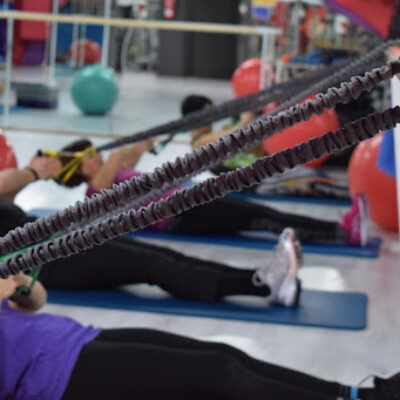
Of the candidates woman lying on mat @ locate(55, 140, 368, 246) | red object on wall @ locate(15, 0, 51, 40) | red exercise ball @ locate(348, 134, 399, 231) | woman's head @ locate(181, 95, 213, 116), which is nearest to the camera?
woman lying on mat @ locate(55, 140, 368, 246)

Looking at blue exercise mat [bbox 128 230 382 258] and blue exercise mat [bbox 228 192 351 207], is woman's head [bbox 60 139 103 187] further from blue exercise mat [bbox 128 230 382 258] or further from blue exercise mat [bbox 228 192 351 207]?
blue exercise mat [bbox 228 192 351 207]

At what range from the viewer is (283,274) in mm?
2471

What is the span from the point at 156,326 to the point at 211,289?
247 mm

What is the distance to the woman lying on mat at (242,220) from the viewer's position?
3197mm

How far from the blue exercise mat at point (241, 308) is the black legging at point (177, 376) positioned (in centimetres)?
84

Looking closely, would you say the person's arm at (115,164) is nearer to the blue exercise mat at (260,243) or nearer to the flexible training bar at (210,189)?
the blue exercise mat at (260,243)

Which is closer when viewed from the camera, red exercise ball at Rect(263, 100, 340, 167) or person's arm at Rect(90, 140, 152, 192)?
person's arm at Rect(90, 140, 152, 192)

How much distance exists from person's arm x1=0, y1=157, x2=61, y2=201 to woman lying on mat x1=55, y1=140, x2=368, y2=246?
16.5 inches

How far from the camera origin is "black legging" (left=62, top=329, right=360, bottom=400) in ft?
4.81

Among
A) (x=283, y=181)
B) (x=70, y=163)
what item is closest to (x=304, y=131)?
(x=283, y=181)

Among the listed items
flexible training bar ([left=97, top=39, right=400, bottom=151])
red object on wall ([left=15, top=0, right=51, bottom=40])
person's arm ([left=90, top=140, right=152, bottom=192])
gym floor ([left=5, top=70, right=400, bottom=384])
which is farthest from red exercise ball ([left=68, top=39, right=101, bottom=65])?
flexible training bar ([left=97, top=39, right=400, bottom=151])

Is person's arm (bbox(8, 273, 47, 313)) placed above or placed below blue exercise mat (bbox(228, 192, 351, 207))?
above

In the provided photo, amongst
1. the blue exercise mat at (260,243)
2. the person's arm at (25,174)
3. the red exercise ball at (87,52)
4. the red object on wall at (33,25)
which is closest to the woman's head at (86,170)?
the person's arm at (25,174)

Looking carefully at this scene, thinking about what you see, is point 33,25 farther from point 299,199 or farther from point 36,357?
point 36,357
